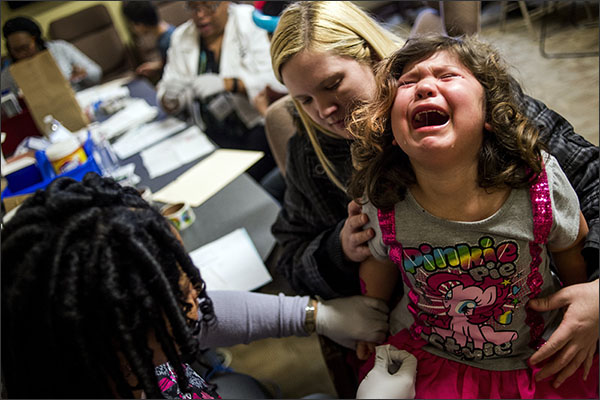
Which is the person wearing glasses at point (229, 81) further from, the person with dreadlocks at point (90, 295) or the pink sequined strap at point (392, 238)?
the person with dreadlocks at point (90, 295)

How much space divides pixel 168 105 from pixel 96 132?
47 cm

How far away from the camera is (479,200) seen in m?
0.74

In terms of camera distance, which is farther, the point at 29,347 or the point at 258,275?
the point at 258,275

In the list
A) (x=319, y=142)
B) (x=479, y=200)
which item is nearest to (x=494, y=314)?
(x=479, y=200)

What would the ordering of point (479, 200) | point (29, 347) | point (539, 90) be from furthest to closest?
1. point (539, 90)
2. point (479, 200)
3. point (29, 347)

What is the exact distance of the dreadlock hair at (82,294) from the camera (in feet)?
1.90

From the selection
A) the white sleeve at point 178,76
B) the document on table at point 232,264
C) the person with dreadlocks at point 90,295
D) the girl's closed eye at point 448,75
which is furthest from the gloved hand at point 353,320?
the white sleeve at point 178,76

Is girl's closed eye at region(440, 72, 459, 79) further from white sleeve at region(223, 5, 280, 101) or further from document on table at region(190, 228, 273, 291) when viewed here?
white sleeve at region(223, 5, 280, 101)

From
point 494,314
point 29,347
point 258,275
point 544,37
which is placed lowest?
point 258,275

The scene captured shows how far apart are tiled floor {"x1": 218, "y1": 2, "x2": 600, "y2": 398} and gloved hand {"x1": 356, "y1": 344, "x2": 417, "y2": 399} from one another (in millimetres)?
414

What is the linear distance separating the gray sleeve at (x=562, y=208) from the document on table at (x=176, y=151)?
1615 mm

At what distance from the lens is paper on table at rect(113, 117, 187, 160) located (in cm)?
237

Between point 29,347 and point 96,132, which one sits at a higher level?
point 29,347

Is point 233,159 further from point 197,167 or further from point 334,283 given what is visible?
point 334,283
